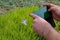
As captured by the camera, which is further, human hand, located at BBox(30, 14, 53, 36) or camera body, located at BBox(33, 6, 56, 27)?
camera body, located at BBox(33, 6, 56, 27)

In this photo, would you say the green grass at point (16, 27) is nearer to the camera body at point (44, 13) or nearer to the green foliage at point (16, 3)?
the camera body at point (44, 13)

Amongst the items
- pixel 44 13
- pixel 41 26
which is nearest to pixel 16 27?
pixel 44 13

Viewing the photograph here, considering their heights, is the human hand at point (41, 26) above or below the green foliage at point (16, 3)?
above

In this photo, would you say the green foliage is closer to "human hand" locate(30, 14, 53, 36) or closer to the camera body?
the camera body

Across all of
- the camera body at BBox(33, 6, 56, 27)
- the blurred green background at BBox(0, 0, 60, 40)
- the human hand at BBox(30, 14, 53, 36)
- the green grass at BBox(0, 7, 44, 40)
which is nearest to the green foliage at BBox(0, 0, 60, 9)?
the blurred green background at BBox(0, 0, 60, 40)

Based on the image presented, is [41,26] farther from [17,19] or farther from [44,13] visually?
[17,19]

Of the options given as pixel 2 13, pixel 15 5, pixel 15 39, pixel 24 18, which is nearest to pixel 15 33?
pixel 15 39

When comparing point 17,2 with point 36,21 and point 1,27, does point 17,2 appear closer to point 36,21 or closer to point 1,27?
point 1,27

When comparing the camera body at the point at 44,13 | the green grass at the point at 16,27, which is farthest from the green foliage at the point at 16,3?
the camera body at the point at 44,13
